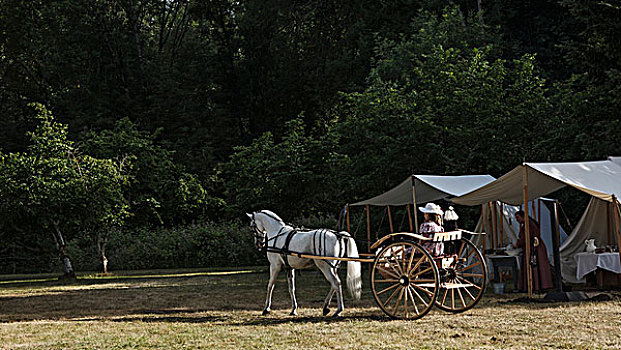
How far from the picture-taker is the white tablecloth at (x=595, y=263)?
1336cm

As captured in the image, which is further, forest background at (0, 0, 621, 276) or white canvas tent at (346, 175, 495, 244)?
forest background at (0, 0, 621, 276)

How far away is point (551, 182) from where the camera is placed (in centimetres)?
1298

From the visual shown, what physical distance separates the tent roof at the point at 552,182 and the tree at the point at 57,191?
33.7 ft

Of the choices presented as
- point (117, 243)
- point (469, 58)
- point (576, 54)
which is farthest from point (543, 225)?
point (117, 243)

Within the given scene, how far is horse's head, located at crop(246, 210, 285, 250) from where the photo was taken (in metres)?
11.1

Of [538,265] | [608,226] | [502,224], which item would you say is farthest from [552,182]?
[608,226]

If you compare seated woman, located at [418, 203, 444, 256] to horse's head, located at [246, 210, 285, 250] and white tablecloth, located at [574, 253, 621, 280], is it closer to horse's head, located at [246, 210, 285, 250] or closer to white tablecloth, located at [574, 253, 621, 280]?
horse's head, located at [246, 210, 285, 250]

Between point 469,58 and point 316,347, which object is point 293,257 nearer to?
point 316,347

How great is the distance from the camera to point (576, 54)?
16422 millimetres

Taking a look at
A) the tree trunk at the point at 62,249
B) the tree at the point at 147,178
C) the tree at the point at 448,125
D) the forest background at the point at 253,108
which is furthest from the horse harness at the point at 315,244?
the tree at the point at 147,178

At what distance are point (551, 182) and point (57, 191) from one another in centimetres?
1264

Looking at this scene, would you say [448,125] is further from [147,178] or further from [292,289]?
[147,178]

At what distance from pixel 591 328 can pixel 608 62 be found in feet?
30.3

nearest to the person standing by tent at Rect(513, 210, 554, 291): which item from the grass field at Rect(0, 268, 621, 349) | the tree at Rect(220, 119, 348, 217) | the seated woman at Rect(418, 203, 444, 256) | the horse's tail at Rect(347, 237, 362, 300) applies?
the grass field at Rect(0, 268, 621, 349)
